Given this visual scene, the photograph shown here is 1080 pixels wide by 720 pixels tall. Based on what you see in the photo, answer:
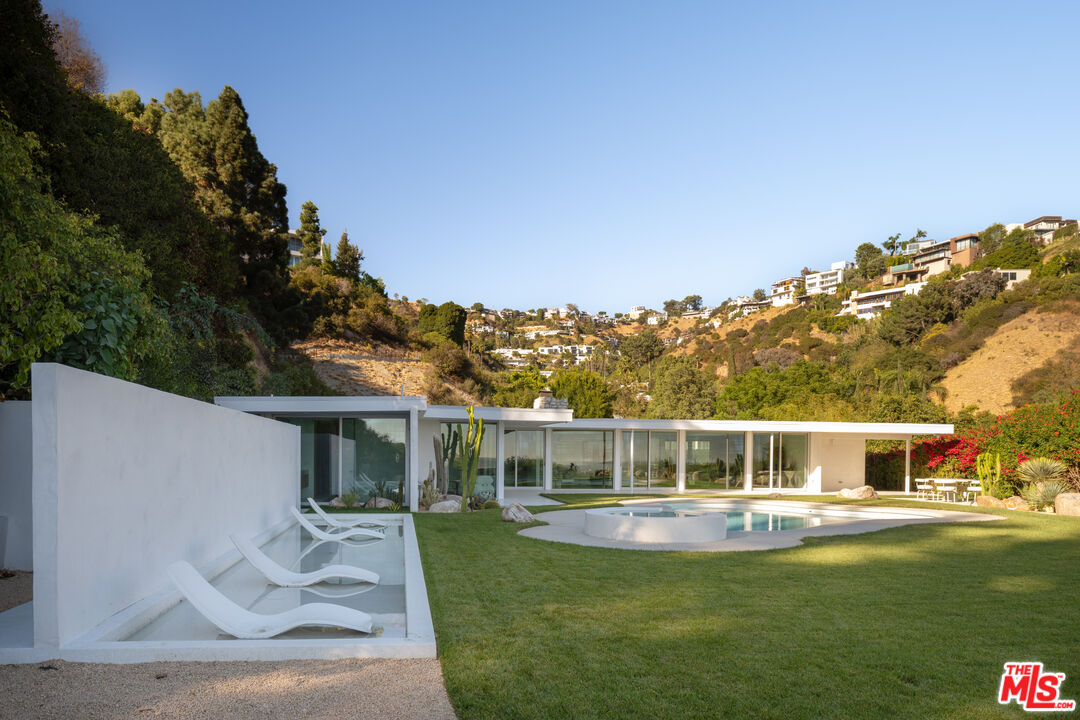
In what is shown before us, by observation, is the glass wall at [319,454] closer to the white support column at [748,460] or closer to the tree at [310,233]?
the white support column at [748,460]

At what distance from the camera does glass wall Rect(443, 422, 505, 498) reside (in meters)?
19.6

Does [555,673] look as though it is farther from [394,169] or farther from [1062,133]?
[1062,133]

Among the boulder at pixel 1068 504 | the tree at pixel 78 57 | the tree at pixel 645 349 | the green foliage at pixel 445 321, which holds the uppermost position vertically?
the tree at pixel 78 57

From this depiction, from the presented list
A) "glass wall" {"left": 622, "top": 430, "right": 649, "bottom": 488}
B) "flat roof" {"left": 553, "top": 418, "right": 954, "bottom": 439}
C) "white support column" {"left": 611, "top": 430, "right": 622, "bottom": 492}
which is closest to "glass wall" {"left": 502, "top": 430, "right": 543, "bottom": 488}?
"flat roof" {"left": 553, "top": 418, "right": 954, "bottom": 439}

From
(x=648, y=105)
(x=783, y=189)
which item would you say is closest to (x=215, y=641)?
(x=648, y=105)

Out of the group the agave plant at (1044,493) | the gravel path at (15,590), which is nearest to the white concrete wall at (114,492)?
the gravel path at (15,590)

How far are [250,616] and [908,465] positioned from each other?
73.6ft

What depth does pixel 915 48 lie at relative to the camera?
1956 centimetres

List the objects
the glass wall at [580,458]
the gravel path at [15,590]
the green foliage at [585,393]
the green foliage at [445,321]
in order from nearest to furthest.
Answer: the gravel path at [15,590], the glass wall at [580,458], the green foliage at [585,393], the green foliage at [445,321]

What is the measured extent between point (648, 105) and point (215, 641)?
73.3 feet

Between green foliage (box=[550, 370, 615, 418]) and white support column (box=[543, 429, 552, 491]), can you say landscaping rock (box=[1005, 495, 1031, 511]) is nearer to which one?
white support column (box=[543, 429, 552, 491])

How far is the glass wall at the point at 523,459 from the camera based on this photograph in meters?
23.0

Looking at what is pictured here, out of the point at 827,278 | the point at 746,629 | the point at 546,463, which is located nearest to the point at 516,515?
the point at 746,629

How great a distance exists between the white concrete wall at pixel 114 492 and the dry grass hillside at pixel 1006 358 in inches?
1899
